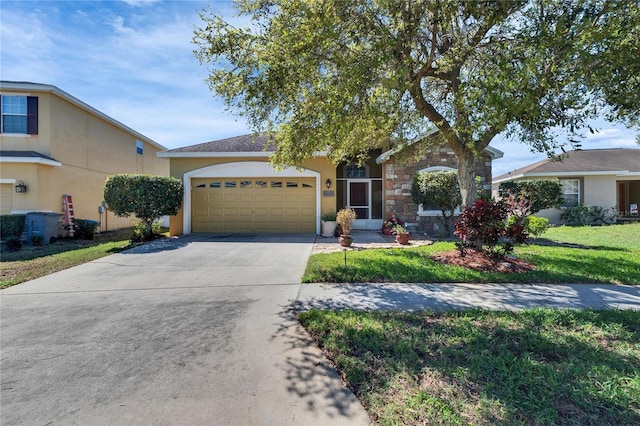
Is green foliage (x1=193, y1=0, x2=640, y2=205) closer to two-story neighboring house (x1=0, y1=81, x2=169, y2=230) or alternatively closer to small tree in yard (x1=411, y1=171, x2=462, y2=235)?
small tree in yard (x1=411, y1=171, x2=462, y2=235)

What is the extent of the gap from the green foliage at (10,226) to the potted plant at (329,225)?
11211 mm

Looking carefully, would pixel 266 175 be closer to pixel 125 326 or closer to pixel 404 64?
pixel 404 64

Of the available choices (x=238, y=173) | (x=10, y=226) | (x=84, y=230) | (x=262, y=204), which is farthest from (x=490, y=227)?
(x=10, y=226)

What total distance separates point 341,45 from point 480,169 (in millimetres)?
10214

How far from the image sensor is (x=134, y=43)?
27.6ft

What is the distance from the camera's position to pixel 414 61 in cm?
630

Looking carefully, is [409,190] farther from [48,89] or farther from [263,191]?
[48,89]

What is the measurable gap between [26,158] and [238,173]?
758cm

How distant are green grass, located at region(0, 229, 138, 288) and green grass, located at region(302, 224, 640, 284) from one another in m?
6.02

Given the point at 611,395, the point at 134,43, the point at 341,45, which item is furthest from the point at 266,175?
the point at 611,395

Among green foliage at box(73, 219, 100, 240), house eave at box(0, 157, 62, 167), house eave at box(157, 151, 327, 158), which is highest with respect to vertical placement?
house eave at box(157, 151, 327, 158)

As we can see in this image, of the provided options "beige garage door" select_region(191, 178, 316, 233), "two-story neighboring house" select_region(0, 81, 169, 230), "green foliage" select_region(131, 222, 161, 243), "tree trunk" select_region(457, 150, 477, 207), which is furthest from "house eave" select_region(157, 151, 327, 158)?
"tree trunk" select_region(457, 150, 477, 207)

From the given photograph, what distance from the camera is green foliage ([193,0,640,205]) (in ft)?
16.5

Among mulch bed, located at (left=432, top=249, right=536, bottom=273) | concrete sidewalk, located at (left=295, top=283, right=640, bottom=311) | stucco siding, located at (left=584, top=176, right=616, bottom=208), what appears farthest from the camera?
stucco siding, located at (left=584, top=176, right=616, bottom=208)
